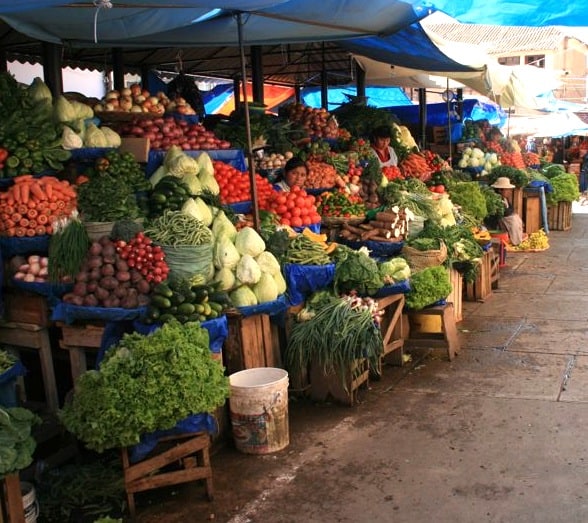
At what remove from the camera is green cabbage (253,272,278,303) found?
488 cm

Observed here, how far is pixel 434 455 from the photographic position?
4.29 meters

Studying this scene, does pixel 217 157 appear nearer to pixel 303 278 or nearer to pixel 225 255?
pixel 303 278

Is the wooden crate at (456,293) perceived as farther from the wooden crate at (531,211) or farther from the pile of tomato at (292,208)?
the wooden crate at (531,211)

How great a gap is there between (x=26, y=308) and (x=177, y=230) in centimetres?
112

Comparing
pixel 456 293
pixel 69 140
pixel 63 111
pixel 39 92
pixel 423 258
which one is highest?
pixel 39 92

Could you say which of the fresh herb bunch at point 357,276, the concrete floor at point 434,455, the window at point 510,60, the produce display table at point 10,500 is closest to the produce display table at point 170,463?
the concrete floor at point 434,455

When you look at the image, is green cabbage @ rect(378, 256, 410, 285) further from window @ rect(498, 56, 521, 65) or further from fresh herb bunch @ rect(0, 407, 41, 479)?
window @ rect(498, 56, 521, 65)

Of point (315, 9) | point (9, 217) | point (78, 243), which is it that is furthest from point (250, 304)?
point (315, 9)

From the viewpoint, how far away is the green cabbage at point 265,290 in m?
4.88

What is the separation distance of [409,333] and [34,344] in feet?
10.8

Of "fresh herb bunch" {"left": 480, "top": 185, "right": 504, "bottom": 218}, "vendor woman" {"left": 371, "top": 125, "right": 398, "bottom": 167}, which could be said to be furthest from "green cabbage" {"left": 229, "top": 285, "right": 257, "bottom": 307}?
"fresh herb bunch" {"left": 480, "top": 185, "right": 504, "bottom": 218}

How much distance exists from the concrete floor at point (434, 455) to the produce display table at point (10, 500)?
0.74 m

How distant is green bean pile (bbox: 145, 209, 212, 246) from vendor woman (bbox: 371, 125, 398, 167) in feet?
16.7

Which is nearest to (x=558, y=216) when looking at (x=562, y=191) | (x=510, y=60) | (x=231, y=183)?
(x=562, y=191)
